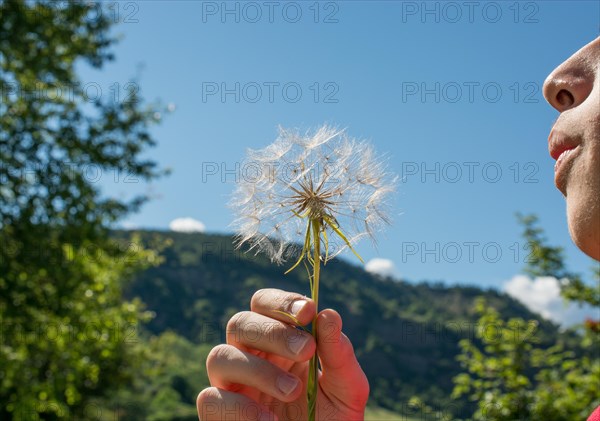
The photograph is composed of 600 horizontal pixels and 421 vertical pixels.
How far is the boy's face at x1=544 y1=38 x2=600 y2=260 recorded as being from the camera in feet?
3.70

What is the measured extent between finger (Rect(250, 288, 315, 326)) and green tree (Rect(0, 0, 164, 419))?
830 centimetres

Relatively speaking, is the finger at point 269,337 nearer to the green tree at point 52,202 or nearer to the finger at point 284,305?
the finger at point 284,305

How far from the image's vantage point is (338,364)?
160 centimetres

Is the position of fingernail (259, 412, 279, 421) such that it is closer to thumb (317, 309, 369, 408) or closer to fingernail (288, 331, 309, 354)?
thumb (317, 309, 369, 408)

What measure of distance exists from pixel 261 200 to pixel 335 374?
1.57 ft

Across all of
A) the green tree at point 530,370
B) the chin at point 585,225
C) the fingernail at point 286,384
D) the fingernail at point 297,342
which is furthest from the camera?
the green tree at point 530,370

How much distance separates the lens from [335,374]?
1.68 metres

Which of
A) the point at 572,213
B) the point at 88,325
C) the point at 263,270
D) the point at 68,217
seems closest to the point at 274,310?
the point at 572,213

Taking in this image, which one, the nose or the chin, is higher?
the nose

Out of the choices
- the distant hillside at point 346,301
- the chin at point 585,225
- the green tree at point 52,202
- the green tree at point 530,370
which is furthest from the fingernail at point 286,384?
the distant hillside at point 346,301

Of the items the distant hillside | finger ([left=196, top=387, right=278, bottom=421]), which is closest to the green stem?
finger ([left=196, top=387, right=278, bottom=421])

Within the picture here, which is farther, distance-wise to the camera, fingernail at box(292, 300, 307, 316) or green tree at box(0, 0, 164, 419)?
green tree at box(0, 0, 164, 419)

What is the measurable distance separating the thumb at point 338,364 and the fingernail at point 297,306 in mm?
41

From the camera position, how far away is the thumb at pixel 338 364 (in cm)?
138
